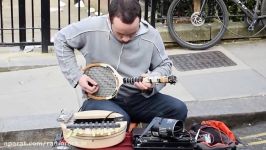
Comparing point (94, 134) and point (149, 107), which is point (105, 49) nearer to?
point (149, 107)

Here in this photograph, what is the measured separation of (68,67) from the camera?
3.95m

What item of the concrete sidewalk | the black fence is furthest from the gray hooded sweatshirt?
the black fence

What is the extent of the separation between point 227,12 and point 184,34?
1.91ft

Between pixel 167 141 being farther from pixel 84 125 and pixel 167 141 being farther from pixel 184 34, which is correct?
pixel 184 34

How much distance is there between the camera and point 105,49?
3953mm

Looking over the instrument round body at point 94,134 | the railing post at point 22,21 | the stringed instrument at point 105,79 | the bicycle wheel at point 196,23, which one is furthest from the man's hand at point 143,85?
the railing post at point 22,21

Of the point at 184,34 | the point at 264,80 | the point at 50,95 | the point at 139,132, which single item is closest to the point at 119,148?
the point at 139,132

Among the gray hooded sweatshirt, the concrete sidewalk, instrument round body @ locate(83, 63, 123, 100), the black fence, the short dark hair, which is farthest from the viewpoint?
the black fence

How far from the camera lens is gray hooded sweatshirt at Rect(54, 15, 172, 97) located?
3953 mm

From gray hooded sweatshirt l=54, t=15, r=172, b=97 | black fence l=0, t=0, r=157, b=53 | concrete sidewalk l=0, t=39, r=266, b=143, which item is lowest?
concrete sidewalk l=0, t=39, r=266, b=143

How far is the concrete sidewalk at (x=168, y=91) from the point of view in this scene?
542cm

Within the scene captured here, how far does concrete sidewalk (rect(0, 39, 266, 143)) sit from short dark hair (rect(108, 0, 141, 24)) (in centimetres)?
175

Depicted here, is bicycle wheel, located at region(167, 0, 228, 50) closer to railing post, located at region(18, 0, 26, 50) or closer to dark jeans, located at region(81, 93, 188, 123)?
railing post, located at region(18, 0, 26, 50)

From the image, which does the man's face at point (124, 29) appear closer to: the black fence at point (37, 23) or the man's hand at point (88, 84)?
the man's hand at point (88, 84)
